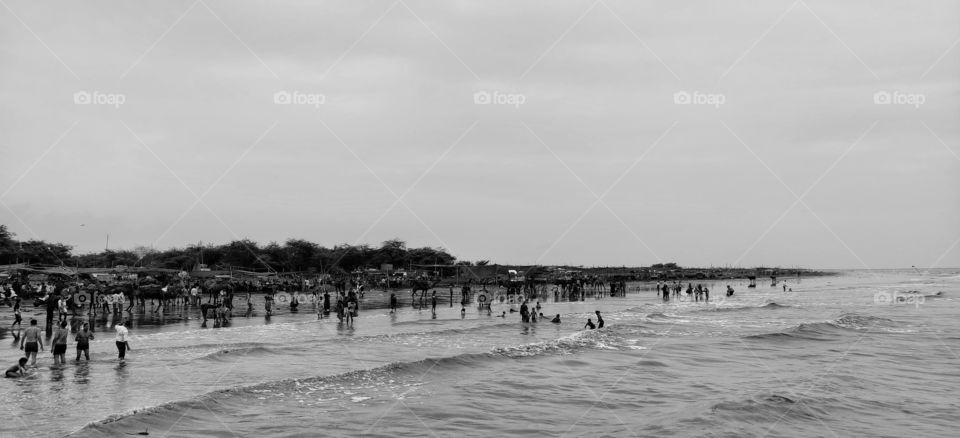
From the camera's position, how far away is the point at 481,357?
86.1 ft

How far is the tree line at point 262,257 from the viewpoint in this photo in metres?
108

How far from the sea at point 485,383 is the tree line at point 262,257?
7431 centimetres

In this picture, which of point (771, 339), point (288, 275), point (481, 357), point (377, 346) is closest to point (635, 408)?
Result: point (481, 357)

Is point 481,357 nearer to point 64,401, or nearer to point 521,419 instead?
point 521,419

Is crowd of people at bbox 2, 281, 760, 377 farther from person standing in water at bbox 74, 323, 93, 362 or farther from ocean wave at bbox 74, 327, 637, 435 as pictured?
ocean wave at bbox 74, 327, 637, 435

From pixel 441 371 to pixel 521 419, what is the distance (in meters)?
6.90

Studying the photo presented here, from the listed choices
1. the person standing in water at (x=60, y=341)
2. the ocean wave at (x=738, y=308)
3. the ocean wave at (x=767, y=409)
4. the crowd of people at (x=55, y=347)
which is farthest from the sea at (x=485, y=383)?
the ocean wave at (x=738, y=308)

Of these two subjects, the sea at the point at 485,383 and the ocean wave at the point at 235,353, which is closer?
the sea at the point at 485,383

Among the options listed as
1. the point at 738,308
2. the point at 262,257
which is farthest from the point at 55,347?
the point at 262,257

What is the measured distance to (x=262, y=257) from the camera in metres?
114

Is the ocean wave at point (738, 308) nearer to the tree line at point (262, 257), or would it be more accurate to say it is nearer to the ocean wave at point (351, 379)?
the ocean wave at point (351, 379)

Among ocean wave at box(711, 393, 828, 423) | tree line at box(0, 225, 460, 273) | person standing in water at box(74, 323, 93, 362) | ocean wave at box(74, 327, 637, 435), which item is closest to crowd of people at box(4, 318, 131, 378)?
person standing in water at box(74, 323, 93, 362)

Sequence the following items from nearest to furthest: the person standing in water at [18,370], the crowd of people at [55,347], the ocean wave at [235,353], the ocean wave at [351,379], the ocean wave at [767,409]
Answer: the ocean wave at [351,379]
the ocean wave at [767,409]
the person standing in water at [18,370]
the crowd of people at [55,347]
the ocean wave at [235,353]

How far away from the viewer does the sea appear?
15609mm
